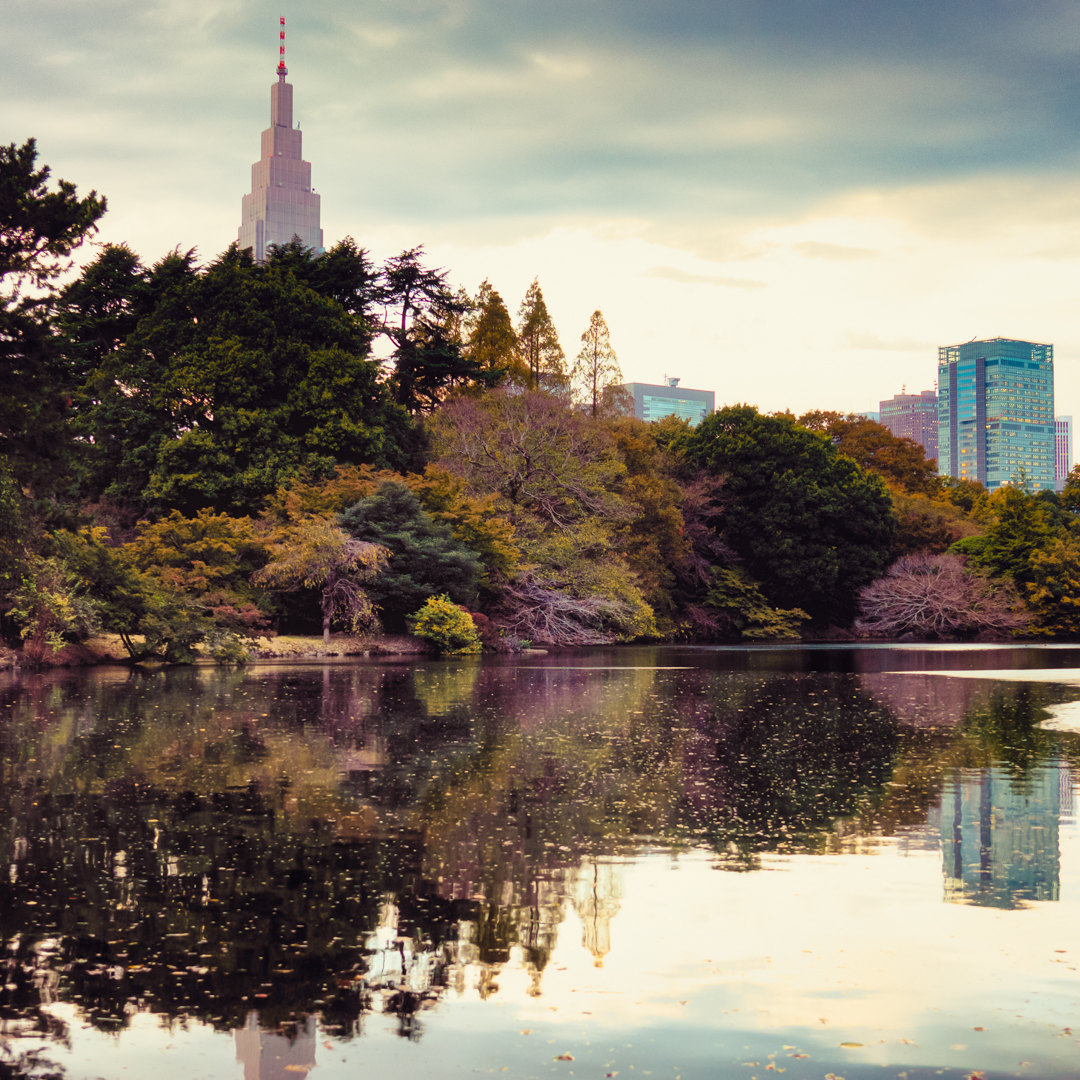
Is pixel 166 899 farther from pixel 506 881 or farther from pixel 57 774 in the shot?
pixel 57 774

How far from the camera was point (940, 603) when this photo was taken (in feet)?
163

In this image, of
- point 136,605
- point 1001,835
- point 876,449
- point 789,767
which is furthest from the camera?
point 876,449

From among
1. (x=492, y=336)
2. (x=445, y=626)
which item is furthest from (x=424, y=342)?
(x=445, y=626)

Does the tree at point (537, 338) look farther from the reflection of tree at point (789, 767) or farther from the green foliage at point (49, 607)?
the reflection of tree at point (789, 767)

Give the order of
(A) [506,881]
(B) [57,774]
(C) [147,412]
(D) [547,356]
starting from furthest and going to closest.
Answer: (D) [547,356] → (C) [147,412] → (B) [57,774] → (A) [506,881]

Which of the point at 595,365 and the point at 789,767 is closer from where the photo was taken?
the point at 789,767

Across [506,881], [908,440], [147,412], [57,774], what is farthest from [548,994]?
[908,440]

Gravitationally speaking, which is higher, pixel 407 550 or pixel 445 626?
pixel 407 550

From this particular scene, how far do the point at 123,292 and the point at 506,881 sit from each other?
1562 inches

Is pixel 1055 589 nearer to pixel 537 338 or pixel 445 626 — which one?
pixel 537 338

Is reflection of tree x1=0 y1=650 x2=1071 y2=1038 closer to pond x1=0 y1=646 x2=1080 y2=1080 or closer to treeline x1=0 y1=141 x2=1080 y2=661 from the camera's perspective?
pond x1=0 y1=646 x2=1080 y2=1080

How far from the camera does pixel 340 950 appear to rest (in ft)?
17.6

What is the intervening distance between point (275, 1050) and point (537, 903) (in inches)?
86.9

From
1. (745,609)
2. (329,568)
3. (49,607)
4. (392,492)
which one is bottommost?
(49,607)
